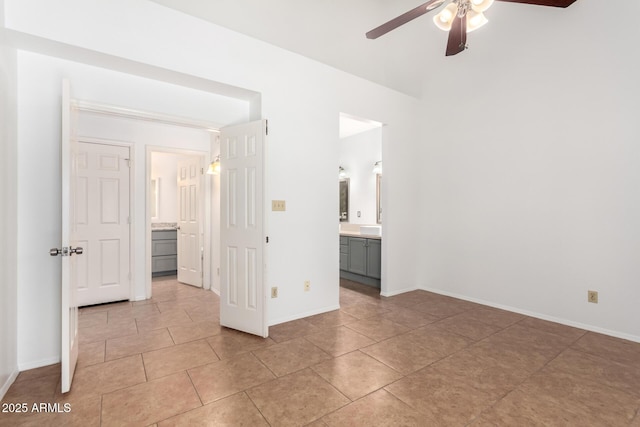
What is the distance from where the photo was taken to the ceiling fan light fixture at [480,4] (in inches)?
80.3

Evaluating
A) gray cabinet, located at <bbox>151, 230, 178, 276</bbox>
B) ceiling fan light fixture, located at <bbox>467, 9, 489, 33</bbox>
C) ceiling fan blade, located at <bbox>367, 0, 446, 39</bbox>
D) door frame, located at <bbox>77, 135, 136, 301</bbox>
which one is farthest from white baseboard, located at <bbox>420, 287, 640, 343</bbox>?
gray cabinet, located at <bbox>151, 230, 178, 276</bbox>

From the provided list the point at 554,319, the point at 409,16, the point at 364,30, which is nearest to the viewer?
the point at 409,16

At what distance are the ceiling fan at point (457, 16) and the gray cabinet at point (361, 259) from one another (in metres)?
2.84

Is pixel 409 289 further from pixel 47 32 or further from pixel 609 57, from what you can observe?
pixel 47 32

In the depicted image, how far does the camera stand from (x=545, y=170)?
341cm

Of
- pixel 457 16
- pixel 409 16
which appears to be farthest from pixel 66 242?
pixel 457 16

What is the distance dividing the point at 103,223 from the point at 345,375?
3625mm

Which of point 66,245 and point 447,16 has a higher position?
point 447,16

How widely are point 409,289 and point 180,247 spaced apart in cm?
380

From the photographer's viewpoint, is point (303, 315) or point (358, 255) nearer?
point (303, 315)

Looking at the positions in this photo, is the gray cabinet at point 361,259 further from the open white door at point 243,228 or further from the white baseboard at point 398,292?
the open white door at point 243,228

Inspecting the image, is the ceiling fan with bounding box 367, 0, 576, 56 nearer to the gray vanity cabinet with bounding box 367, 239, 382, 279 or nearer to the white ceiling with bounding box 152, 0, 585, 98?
the white ceiling with bounding box 152, 0, 585, 98

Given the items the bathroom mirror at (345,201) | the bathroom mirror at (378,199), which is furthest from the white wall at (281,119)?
the bathroom mirror at (345,201)

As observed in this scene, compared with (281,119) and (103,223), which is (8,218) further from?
(281,119)
